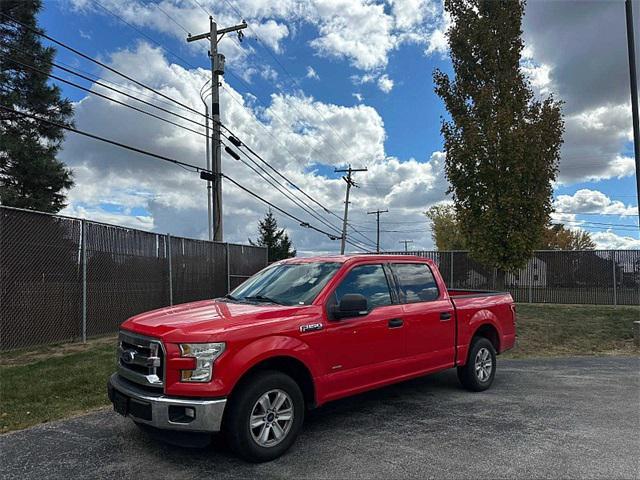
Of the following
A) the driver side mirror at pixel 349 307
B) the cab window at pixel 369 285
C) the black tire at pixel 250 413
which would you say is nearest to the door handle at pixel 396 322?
the cab window at pixel 369 285

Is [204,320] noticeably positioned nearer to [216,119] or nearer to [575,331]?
[575,331]

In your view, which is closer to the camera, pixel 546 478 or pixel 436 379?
pixel 546 478

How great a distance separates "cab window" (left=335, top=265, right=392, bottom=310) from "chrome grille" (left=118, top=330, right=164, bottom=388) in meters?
1.89

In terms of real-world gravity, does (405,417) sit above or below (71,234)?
below

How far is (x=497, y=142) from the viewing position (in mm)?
12539

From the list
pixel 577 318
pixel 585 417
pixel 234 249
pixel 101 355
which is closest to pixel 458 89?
pixel 577 318

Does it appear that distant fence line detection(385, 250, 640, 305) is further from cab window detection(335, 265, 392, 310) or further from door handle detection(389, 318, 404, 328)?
door handle detection(389, 318, 404, 328)

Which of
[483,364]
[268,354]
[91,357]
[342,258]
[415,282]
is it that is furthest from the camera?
[91,357]

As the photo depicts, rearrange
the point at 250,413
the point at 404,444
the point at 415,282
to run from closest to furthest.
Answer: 1. the point at 250,413
2. the point at 404,444
3. the point at 415,282

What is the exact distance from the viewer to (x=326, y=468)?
160 inches

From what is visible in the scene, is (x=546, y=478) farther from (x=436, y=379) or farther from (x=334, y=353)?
(x=436, y=379)

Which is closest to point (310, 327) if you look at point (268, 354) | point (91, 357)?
point (268, 354)

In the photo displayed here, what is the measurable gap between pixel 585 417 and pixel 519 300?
544 inches

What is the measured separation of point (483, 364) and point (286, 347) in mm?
3591
